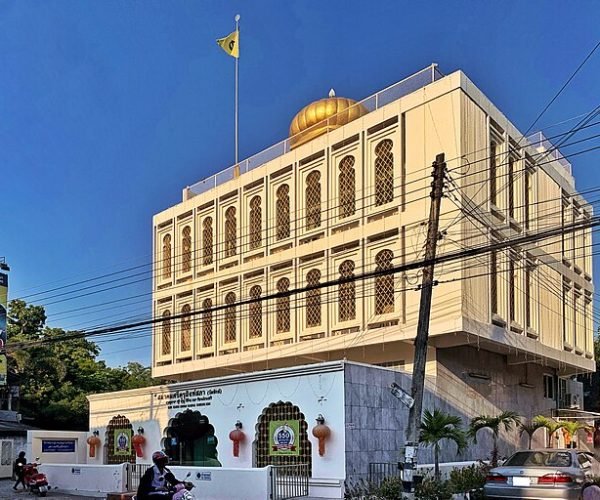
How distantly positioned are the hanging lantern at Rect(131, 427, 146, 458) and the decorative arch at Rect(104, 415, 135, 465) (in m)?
0.77

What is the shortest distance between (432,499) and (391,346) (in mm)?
8918

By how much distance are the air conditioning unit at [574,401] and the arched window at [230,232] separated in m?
17.6

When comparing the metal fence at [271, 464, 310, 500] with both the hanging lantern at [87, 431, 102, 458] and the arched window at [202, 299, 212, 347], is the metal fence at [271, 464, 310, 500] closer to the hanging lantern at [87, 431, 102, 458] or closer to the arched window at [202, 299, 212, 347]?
the hanging lantern at [87, 431, 102, 458]

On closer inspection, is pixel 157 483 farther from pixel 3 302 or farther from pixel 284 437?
pixel 3 302

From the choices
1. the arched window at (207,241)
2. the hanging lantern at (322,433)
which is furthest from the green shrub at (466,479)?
the arched window at (207,241)

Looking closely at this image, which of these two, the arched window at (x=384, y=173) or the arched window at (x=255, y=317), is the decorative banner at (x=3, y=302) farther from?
the arched window at (x=384, y=173)

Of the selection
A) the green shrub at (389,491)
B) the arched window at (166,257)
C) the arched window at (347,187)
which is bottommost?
the green shrub at (389,491)

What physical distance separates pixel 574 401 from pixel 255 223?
1923cm

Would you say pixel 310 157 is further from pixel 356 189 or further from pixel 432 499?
pixel 432 499

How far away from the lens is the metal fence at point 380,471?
1978cm

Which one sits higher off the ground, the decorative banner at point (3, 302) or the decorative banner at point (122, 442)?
the decorative banner at point (3, 302)

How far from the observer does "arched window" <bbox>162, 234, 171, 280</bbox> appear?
36000mm

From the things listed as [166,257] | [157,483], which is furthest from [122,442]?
[157,483]

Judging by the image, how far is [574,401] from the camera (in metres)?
38.2
